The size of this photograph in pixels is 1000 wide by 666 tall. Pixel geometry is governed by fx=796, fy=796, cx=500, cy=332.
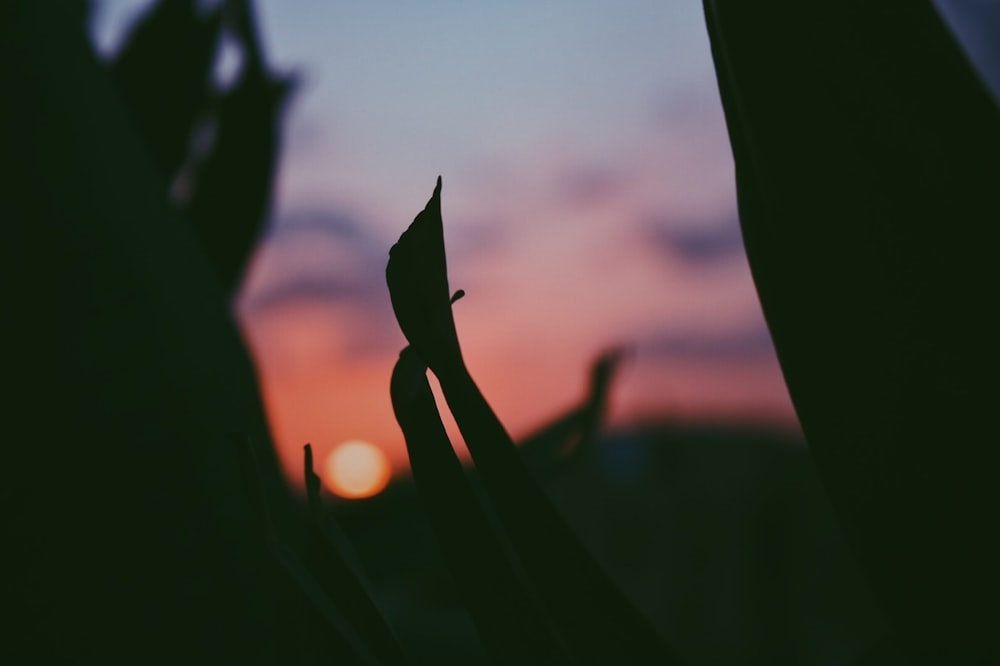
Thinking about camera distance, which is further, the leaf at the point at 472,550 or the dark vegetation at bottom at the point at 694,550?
the dark vegetation at bottom at the point at 694,550

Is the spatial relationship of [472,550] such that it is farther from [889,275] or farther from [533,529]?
[889,275]

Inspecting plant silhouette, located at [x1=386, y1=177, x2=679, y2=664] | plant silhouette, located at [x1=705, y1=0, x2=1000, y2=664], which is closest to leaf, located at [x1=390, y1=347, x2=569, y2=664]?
plant silhouette, located at [x1=386, y1=177, x2=679, y2=664]

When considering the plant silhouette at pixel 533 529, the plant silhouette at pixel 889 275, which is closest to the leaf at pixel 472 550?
the plant silhouette at pixel 533 529

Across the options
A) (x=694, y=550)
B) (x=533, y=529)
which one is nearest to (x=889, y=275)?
(x=533, y=529)

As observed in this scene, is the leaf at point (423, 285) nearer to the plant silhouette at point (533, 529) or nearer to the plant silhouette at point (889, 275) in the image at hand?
the plant silhouette at point (533, 529)

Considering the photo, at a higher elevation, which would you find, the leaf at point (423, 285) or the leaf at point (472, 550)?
the leaf at point (423, 285)

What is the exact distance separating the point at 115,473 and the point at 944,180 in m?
0.47

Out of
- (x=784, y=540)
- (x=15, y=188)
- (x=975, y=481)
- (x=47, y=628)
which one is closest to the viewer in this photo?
(x=975, y=481)

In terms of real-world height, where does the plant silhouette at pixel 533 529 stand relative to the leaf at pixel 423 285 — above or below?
below

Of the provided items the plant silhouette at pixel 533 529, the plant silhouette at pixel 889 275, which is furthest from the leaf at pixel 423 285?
the plant silhouette at pixel 889 275

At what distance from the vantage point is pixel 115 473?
0.49m

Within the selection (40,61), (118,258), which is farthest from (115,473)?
(40,61)

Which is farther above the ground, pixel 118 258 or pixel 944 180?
pixel 118 258

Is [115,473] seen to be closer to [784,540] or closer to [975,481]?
[975,481]
